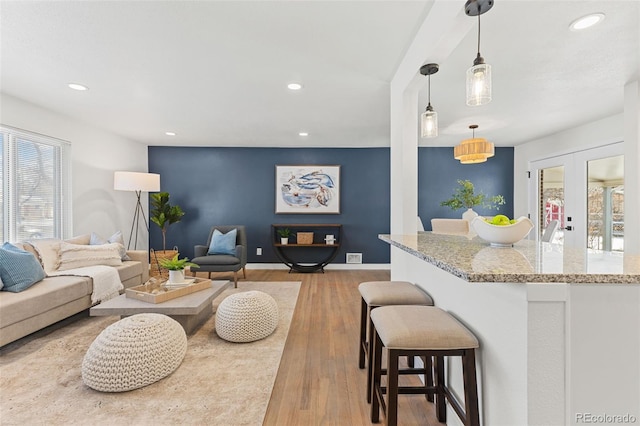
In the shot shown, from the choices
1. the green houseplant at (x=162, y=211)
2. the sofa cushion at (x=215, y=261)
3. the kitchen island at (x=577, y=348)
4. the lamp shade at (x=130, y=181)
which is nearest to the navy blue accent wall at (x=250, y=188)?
the green houseplant at (x=162, y=211)

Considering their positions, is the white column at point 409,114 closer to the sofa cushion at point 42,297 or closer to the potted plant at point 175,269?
the potted plant at point 175,269

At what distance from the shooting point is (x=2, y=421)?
162 cm

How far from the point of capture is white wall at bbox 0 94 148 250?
3.43m

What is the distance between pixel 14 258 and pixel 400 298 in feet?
10.2

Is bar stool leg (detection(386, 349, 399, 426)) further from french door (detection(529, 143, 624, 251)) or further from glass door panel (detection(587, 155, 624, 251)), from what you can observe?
glass door panel (detection(587, 155, 624, 251))

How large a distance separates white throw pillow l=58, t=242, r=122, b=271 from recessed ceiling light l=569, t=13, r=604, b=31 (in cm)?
464

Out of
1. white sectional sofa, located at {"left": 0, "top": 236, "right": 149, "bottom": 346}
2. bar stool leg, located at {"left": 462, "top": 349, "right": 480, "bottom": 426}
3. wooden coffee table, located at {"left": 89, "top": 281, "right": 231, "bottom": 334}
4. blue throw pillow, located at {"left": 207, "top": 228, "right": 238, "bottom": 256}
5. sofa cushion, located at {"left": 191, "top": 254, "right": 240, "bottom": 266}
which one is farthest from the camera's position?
blue throw pillow, located at {"left": 207, "top": 228, "right": 238, "bottom": 256}

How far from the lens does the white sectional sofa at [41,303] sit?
2262 millimetres

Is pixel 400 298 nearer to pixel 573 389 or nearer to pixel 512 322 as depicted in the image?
pixel 512 322

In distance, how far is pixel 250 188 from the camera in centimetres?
573

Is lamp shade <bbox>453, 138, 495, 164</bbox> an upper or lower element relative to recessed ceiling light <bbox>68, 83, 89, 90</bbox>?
lower

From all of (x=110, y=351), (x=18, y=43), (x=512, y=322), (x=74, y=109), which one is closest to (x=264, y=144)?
(x=74, y=109)

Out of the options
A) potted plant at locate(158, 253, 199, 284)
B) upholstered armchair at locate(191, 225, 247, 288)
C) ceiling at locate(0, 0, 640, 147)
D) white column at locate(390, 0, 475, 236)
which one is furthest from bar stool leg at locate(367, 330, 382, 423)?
upholstered armchair at locate(191, 225, 247, 288)

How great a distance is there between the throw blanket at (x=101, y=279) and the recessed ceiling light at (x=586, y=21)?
4.37m
